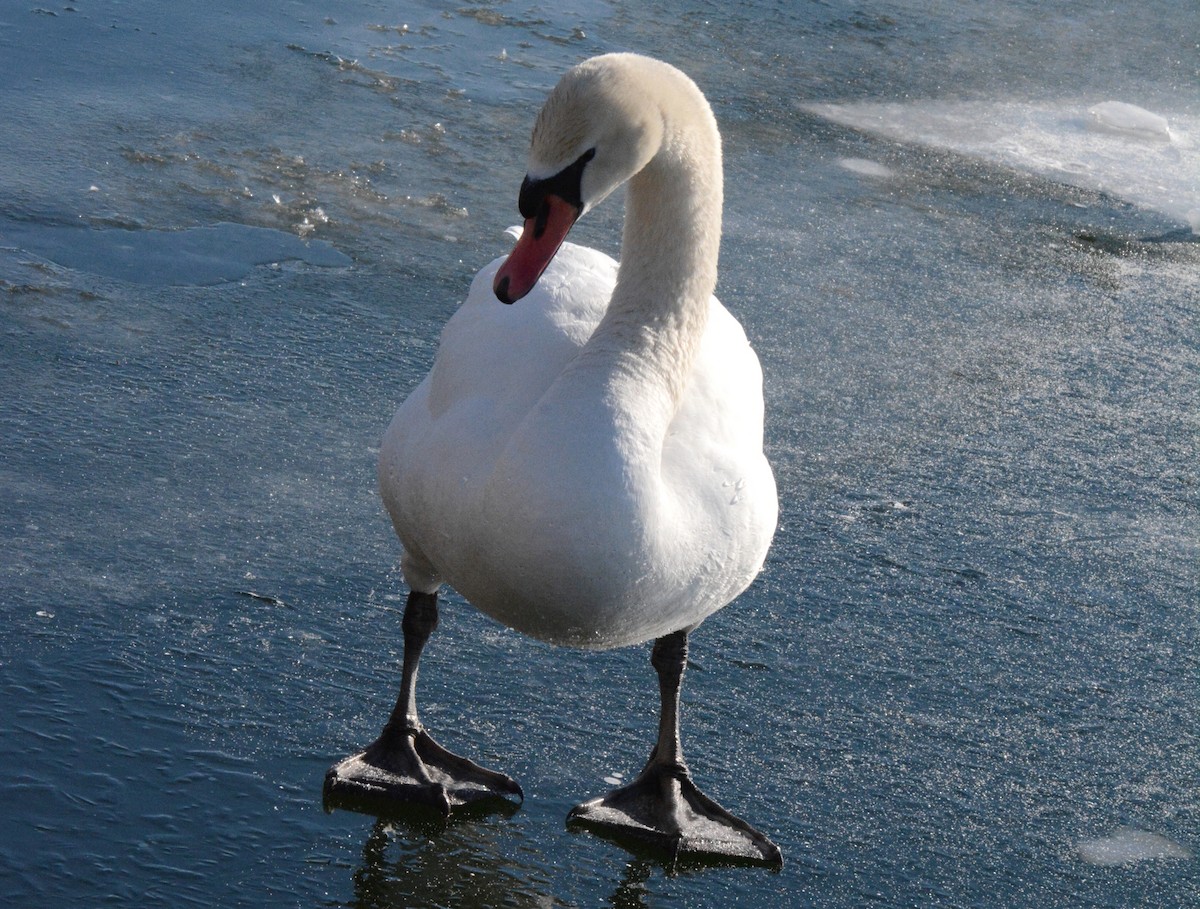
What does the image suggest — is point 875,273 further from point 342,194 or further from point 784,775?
point 784,775

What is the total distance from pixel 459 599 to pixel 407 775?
2.51 feet

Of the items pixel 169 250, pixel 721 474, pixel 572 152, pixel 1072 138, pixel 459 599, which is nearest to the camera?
pixel 572 152

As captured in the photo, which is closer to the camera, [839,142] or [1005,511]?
[1005,511]

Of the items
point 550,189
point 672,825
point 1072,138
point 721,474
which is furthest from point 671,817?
point 1072,138

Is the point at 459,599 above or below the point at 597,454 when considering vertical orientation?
below

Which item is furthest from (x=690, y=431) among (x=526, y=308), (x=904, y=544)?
(x=904, y=544)

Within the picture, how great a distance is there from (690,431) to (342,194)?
313cm

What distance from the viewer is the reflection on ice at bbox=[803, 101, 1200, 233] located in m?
7.23

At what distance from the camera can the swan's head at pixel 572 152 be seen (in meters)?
2.76

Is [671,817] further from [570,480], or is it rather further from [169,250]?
[169,250]

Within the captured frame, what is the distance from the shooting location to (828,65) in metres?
8.38

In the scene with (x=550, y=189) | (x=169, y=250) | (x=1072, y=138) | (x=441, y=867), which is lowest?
(x=441, y=867)

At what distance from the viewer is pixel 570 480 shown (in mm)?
2643

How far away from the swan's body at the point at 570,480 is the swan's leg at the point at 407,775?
0.33 metres
